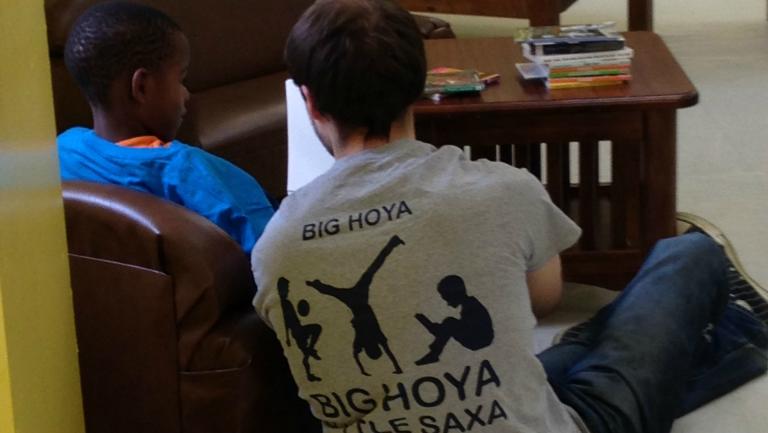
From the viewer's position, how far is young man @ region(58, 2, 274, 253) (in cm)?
186

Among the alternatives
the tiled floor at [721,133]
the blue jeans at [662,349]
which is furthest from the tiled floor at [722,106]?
the blue jeans at [662,349]

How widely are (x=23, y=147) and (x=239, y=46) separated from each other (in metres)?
2.14

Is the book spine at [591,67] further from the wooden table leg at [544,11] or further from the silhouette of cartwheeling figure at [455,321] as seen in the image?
the wooden table leg at [544,11]

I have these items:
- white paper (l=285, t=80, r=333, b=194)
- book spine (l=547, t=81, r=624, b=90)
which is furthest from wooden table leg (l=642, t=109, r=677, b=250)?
white paper (l=285, t=80, r=333, b=194)

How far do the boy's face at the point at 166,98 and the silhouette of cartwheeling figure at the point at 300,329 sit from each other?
557 millimetres

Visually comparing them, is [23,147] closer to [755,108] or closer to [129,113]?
[129,113]

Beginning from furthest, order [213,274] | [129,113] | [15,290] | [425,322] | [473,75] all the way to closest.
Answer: [473,75] < [129,113] < [213,274] < [425,322] < [15,290]

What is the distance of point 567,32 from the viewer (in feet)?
9.14

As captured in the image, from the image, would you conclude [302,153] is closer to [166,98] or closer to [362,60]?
[166,98]

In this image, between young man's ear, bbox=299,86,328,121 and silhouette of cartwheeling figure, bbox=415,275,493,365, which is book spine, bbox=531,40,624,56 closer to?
young man's ear, bbox=299,86,328,121

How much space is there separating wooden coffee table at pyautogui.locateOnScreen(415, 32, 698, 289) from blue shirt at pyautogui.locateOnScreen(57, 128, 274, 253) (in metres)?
0.71

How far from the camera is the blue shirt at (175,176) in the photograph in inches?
73.0

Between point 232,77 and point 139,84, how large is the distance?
1472mm

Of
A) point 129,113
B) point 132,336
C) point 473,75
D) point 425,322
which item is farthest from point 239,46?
point 425,322
